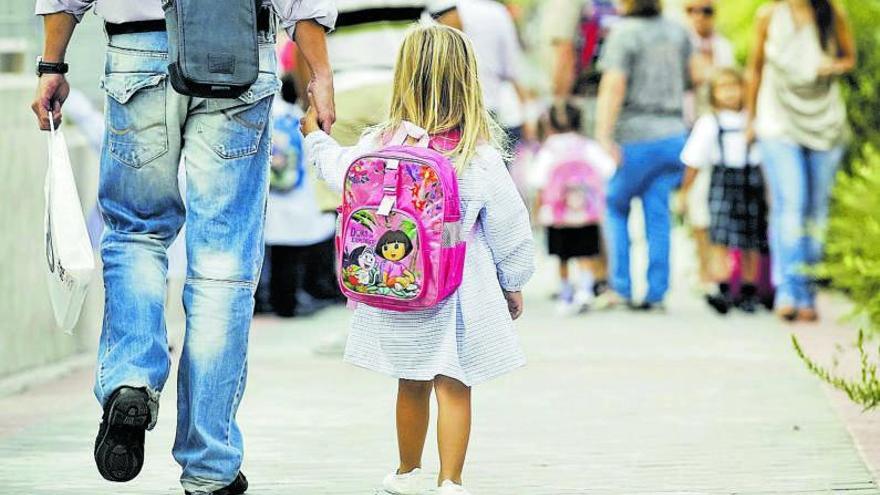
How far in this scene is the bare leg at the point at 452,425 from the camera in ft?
17.9

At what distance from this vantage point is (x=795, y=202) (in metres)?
11.4

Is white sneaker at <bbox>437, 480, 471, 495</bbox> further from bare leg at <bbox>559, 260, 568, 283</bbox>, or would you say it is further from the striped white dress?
bare leg at <bbox>559, 260, 568, 283</bbox>

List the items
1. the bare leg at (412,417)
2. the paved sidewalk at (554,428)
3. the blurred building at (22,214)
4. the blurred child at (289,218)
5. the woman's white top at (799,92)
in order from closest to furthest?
the bare leg at (412,417) < the paved sidewalk at (554,428) < the blurred building at (22,214) < the woman's white top at (799,92) < the blurred child at (289,218)

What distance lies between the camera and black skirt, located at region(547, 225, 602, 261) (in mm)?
12508

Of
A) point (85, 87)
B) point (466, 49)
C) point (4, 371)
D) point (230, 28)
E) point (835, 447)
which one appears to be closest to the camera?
point (230, 28)

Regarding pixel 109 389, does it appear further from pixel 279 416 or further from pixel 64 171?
pixel 279 416

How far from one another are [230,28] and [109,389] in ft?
3.24

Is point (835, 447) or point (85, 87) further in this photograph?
point (85, 87)

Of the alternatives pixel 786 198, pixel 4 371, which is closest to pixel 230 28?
pixel 4 371

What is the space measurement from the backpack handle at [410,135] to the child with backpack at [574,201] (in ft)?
22.8

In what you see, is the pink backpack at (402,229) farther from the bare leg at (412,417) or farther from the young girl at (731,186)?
the young girl at (731,186)

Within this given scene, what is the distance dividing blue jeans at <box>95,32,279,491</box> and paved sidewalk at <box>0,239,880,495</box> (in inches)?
23.0

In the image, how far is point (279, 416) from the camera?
7.56 m

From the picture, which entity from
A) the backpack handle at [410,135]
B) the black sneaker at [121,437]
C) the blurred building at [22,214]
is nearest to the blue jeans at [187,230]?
the black sneaker at [121,437]
